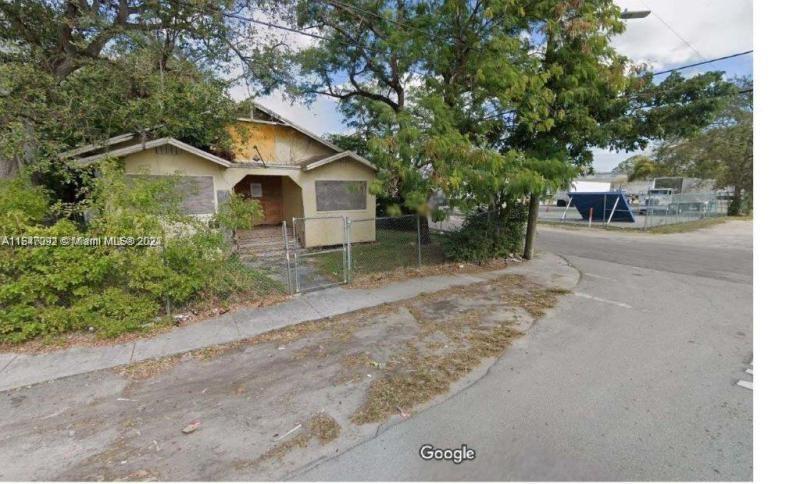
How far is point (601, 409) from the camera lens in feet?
9.55

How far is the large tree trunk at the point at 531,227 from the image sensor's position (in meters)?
9.29

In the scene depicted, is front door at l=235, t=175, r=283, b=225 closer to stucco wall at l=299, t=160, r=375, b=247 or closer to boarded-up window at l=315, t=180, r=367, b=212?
stucco wall at l=299, t=160, r=375, b=247

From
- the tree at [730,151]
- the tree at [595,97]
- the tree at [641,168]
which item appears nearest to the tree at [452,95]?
A: the tree at [595,97]

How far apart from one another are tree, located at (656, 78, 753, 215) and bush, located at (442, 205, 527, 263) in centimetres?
1777

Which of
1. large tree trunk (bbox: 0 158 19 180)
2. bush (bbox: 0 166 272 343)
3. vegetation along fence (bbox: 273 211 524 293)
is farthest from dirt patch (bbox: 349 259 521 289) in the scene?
large tree trunk (bbox: 0 158 19 180)

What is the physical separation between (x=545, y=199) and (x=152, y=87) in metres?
8.47

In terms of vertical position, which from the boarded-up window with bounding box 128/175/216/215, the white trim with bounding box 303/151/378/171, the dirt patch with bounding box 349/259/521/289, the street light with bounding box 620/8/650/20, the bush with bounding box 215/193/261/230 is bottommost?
the dirt patch with bounding box 349/259/521/289

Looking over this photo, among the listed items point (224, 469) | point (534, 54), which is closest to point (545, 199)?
point (534, 54)

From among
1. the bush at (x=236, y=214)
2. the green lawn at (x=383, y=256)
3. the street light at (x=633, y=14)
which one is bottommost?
the green lawn at (x=383, y=256)

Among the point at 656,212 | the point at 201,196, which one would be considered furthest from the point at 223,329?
the point at 656,212

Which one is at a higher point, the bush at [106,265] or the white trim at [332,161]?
the white trim at [332,161]

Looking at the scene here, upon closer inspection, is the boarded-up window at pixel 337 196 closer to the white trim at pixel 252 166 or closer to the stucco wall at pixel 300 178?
the stucco wall at pixel 300 178

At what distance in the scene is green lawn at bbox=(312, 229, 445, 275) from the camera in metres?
8.22

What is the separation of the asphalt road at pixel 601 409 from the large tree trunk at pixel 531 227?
3.98 metres
